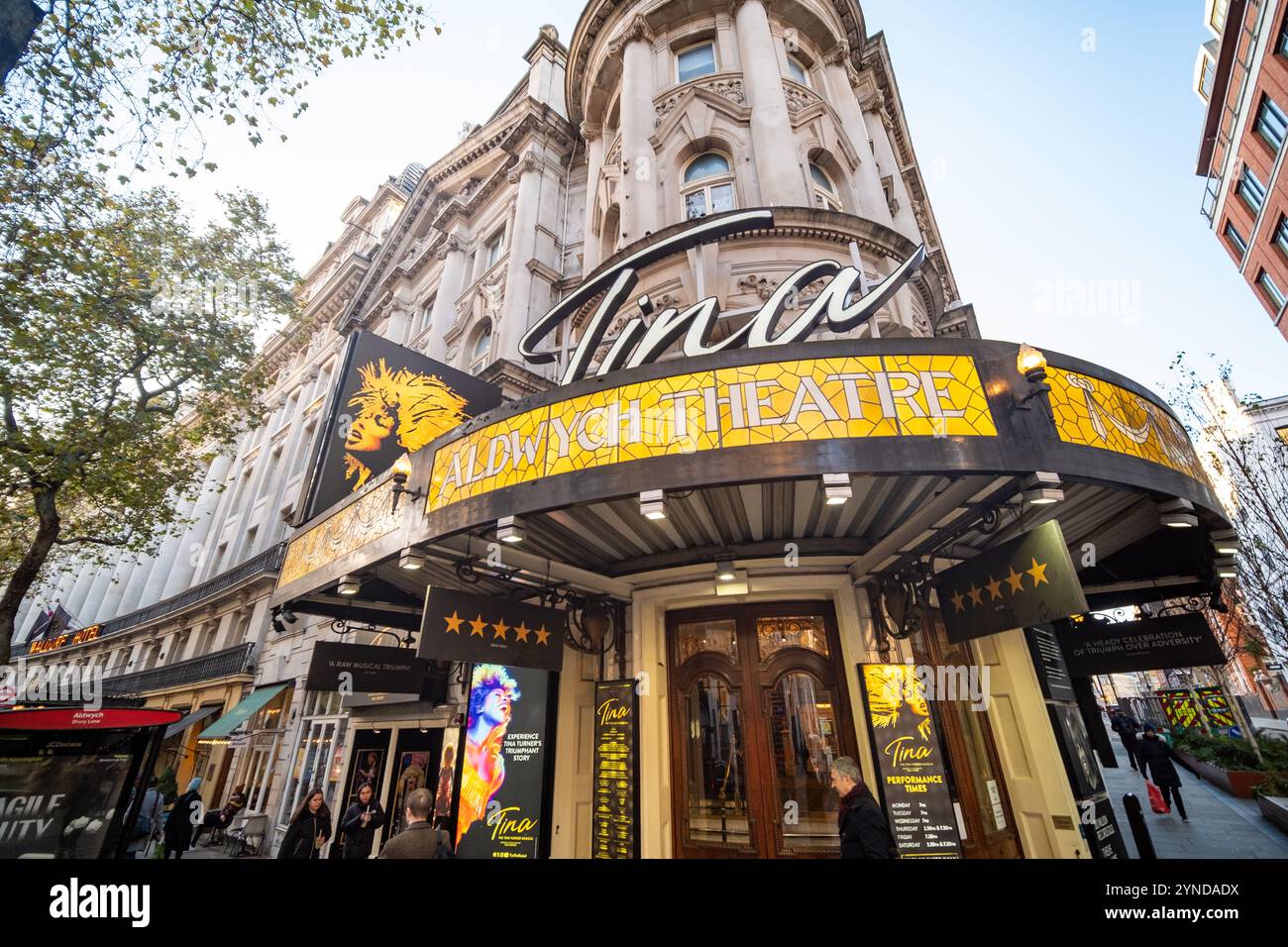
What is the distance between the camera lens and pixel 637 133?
11828 millimetres

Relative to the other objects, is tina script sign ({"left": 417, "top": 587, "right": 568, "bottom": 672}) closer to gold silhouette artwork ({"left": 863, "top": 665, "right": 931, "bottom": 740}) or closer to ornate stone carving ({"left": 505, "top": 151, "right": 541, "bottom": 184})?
gold silhouette artwork ({"left": 863, "top": 665, "right": 931, "bottom": 740})

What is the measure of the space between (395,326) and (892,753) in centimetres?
2456

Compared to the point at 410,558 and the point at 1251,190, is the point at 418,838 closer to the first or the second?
the point at 410,558

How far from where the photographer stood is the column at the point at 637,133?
10773 mm

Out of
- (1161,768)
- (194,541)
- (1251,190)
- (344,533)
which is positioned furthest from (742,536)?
(1251,190)

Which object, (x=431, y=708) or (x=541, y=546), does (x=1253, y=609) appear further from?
(x=431, y=708)

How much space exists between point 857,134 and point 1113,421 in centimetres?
1150

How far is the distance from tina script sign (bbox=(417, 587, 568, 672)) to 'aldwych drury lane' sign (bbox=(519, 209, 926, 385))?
3005 mm

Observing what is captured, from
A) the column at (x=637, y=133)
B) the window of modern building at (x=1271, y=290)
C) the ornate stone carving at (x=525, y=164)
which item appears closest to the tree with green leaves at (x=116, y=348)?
the ornate stone carving at (x=525, y=164)

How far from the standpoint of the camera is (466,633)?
559cm

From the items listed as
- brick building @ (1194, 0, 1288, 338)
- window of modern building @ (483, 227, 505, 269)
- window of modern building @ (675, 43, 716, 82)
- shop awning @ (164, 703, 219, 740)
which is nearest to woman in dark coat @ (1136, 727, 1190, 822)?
window of modern building @ (675, 43, 716, 82)

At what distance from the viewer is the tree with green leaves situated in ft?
40.9
